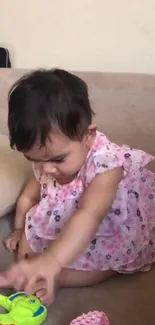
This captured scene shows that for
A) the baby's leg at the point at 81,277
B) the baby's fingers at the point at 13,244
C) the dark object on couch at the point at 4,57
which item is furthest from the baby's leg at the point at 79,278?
the dark object on couch at the point at 4,57

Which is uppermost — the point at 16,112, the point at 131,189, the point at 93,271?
the point at 16,112

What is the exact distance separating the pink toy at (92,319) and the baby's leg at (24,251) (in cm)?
26

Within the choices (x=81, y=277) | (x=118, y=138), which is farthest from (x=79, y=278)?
(x=118, y=138)

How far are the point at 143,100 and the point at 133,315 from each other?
53 cm

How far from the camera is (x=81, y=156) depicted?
106 cm

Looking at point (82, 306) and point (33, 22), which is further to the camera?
point (33, 22)

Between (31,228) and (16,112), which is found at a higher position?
(16,112)

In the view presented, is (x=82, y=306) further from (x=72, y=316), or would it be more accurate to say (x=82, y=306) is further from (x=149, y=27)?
(x=149, y=27)

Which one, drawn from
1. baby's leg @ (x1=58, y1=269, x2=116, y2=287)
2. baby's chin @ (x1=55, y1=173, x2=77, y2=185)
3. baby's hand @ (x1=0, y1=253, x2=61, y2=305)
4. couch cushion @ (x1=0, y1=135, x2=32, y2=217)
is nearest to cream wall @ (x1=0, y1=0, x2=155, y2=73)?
couch cushion @ (x1=0, y1=135, x2=32, y2=217)

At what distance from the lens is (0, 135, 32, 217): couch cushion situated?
1.25 meters

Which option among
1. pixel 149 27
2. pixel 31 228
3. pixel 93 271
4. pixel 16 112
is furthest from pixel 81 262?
pixel 149 27

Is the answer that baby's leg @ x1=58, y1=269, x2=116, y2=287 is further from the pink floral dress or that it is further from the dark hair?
the dark hair

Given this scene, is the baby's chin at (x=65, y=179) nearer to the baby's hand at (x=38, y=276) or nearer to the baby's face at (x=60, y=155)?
the baby's face at (x=60, y=155)

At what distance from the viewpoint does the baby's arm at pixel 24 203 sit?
4.03 ft
